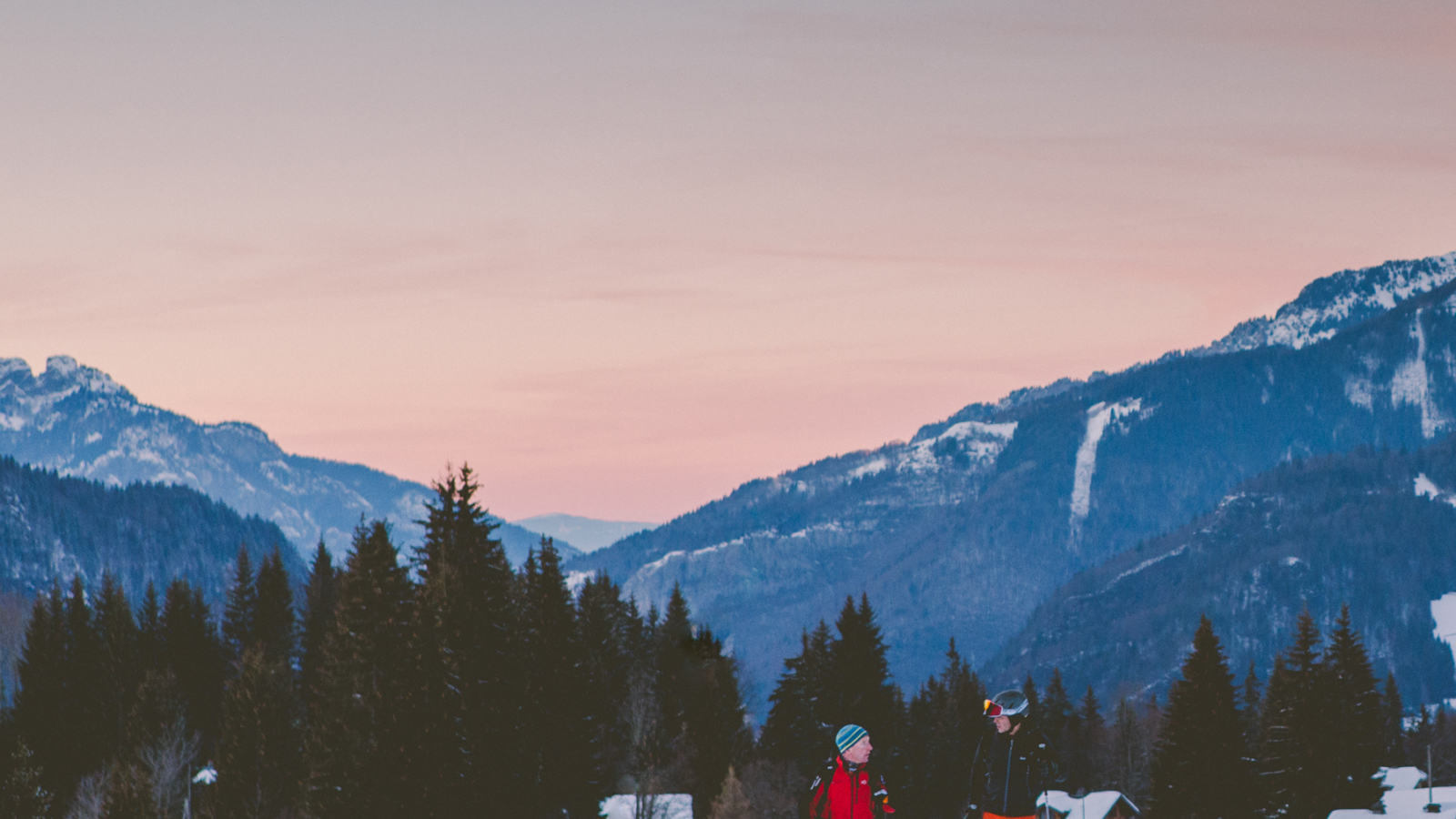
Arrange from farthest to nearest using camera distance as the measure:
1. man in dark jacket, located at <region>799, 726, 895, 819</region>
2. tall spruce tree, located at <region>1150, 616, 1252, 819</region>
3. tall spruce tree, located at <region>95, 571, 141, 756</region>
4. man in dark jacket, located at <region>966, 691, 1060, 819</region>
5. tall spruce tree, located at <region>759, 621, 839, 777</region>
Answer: tall spruce tree, located at <region>95, 571, 141, 756</region>, tall spruce tree, located at <region>759, 621, 839, 777</region>, tall spruce tree, located at <region>1150, 616, 1252, 819</region>, man in dark jacket, located at <region>966, 691, 1060, 819</region>, man in dark jacket, located at <region>799, 726, 895, 819</region>

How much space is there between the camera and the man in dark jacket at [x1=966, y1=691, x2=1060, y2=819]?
1872 centimetres

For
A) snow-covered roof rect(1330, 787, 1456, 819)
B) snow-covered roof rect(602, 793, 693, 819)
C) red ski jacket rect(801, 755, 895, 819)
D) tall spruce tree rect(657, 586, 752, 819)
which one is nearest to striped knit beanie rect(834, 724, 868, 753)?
red ski jacket rect(801, 755, 895, 819)

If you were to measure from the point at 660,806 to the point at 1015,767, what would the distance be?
6025cm

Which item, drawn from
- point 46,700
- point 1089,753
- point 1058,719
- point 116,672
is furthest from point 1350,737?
point 46,700

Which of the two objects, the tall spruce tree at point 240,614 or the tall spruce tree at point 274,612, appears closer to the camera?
the tall spruce tree at point 274,612

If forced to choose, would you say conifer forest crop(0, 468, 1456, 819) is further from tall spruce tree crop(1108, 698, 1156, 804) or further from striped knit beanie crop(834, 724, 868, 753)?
striped knit beanie crop(834, 724, 868, 753)

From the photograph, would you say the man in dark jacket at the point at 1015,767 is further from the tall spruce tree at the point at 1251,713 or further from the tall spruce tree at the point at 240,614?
the tall spruce tree at the point at 240,614

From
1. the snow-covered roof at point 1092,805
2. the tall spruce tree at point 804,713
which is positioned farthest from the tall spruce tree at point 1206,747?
the snow-covered roof at point 1092,805

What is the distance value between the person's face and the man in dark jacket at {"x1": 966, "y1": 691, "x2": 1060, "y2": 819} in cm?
168

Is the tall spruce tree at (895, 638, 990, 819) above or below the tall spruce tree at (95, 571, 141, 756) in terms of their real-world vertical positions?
below

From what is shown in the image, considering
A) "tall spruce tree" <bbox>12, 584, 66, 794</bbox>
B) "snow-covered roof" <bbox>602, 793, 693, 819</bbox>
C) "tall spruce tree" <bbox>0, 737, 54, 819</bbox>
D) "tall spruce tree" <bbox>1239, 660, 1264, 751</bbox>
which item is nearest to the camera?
"tall spruce tree" <bbox>0, 737, 54, 819</bbox>

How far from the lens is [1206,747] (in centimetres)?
7462

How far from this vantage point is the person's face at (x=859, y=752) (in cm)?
1773

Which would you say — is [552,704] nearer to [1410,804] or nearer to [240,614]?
[240,614]
